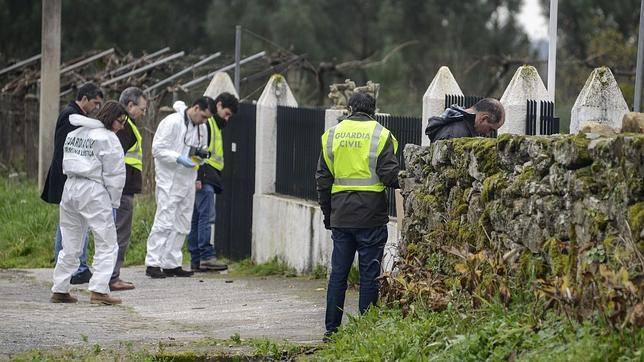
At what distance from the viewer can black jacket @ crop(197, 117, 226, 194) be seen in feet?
45.3

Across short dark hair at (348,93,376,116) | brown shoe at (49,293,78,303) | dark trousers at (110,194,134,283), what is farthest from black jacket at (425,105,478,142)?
dark trousers at (110,194,134,283)

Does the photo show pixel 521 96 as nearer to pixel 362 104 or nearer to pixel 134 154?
pixel 362 104

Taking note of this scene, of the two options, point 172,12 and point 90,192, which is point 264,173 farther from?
point 172,12

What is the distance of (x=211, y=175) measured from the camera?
13.9 metres

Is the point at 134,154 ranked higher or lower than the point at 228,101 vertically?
lower

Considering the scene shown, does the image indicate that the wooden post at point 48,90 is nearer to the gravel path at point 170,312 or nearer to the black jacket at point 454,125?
the gravel path at point 170,312

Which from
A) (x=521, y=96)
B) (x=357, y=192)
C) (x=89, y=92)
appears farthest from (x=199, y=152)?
(x=357, y=192)

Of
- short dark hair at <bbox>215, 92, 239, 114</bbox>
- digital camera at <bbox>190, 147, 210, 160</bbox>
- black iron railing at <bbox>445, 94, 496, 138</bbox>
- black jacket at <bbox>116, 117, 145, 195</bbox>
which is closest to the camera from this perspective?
black iron railing at <bbox>445, 94, 496, 138</bbox>

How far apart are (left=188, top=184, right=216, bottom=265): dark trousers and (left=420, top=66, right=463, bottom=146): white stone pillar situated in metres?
3.50

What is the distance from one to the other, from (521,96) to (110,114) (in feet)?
11.6

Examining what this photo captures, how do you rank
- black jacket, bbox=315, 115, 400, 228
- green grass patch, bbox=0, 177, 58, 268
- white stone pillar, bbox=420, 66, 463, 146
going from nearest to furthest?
black jacket, bbox=315, 115, 400, 228, white stone pillar, bbox=420, 66, 463, 146, green grass patch, bbox=0, 177, 58, 268

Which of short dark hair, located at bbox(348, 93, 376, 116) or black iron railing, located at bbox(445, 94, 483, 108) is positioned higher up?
black iron railing, located at bbox(445, 94, 483, 108)

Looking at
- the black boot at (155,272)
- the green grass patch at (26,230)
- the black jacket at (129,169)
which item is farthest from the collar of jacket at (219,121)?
the green grass patch at (26,230)

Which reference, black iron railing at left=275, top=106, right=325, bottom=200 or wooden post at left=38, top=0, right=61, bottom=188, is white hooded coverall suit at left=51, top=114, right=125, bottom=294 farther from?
wooden post at left=38, top=0, right=61, bottom=188
